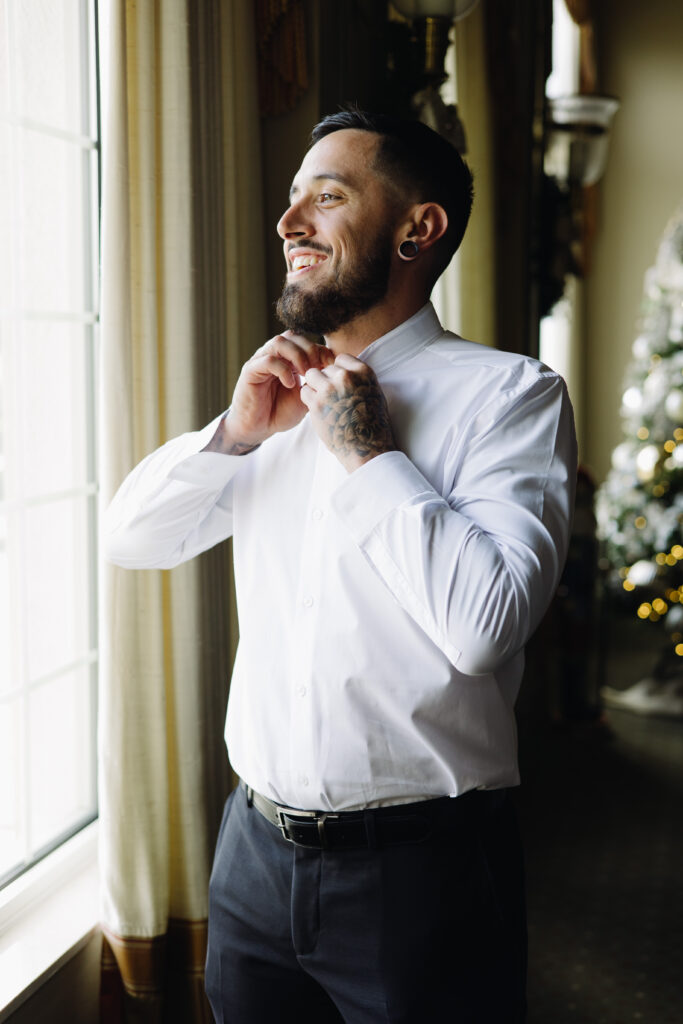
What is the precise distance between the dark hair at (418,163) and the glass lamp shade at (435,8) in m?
0.94

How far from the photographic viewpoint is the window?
1.76 m

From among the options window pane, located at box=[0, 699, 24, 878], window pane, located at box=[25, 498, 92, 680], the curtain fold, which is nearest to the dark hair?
window pane, located at box=[25, 498, 92, 680]

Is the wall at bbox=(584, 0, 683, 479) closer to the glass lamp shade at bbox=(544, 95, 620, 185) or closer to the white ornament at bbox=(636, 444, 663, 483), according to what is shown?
the glass lamp shade at bbox=(544, 95, 620, 185)

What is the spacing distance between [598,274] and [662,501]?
2.55 m

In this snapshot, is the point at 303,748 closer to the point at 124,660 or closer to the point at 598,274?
the point at 124,660

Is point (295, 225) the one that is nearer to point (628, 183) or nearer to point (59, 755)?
point (59, 755)

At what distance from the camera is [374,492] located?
1.16 metres

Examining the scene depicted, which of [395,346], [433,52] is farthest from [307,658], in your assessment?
[433,52]

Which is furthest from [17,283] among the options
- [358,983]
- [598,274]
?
[598,274]

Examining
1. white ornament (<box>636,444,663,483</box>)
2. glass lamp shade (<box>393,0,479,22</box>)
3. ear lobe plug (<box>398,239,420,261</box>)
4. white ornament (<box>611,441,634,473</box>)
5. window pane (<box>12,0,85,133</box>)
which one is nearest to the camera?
ear lobe plug (<box>398,239,420,261</box>)

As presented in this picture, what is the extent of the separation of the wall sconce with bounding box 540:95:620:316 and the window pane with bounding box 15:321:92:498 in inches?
113

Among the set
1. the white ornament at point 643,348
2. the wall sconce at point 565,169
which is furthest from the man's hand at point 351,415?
the white ornament at point 643,348

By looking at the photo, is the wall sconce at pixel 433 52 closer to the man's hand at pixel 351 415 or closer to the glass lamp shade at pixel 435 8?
the glass lamp shade at pixel 435 8

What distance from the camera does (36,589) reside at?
6.21 feet
